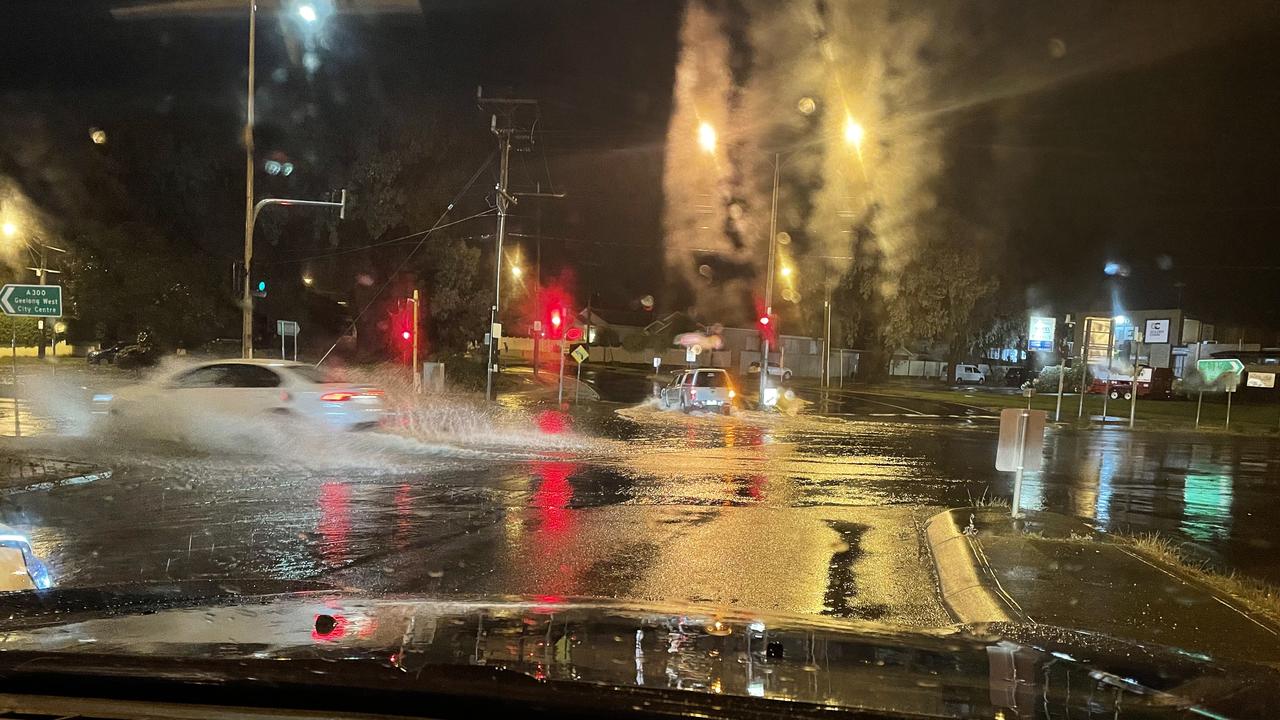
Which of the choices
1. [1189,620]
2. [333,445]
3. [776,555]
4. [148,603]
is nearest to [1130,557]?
[1189,620]

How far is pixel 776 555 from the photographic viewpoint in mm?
8883

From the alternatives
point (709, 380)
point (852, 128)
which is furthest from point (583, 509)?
point (709, 380)

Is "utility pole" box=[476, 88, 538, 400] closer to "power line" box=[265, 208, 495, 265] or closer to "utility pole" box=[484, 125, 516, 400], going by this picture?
"utility pole" box=[484, 125, 516, 400]

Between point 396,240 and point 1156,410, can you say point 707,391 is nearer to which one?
point 396,240

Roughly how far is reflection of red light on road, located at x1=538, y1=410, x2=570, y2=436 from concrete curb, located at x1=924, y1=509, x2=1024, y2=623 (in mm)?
12869

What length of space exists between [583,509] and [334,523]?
296cm

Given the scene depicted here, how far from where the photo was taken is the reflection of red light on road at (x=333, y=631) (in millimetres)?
3369

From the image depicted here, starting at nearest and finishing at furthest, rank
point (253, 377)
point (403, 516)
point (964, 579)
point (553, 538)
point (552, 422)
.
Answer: point (964, 579)
point (553, 538)
point (403, 516)
point (253, 377)
point (552, 422)

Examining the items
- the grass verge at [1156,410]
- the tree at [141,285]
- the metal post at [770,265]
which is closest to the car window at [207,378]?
the metal post at [770,265]

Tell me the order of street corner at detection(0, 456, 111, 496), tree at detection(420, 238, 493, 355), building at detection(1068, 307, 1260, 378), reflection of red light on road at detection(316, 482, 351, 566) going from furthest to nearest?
building at detection(1068, 307, 1260, 378) → tree at detection(420, 238, 493, 355) → street corner at detection(0, 456, 111, 496) → reflection of red light on road at detection(316, 482, 351, 566)

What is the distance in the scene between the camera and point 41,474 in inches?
482

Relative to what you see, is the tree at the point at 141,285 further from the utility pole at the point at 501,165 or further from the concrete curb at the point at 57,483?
the concrete curb at the point at 57,483

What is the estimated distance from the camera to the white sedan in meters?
15.7

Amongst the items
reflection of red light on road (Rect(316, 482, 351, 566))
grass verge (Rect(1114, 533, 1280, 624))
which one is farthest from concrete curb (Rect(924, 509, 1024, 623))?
reflection of red light on road (Rect(316, 482, 351, 566))
